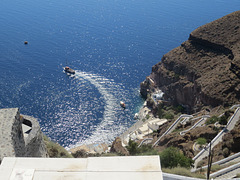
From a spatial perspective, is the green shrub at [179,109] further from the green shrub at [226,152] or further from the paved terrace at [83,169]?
the paved terrace at [83,169]

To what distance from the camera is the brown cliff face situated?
59.0m

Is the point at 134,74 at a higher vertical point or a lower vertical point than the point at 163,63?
lower

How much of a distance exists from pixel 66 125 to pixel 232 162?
47.0 metres

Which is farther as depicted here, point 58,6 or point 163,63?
point 58,6

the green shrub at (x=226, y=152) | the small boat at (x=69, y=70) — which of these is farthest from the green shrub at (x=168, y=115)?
the green shrub at (x=226, y=152)

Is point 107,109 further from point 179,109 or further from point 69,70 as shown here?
point 69,70

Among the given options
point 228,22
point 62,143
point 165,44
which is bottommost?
point 62,143

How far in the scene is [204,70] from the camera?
7031 cm

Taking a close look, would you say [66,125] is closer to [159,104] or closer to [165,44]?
[159,104]

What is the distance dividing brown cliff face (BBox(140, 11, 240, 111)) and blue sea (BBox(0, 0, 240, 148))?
9979mm

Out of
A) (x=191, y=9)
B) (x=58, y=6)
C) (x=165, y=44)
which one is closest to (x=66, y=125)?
(x=165, y=44)

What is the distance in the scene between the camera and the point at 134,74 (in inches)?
3669

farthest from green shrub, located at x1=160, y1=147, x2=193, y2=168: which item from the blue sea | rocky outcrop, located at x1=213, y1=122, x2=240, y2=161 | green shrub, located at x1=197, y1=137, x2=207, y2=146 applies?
the blue sea

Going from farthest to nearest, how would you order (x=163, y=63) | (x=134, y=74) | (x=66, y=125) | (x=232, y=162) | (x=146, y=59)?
(x=146, y=59) < (x=134, y=74) < (x=163, y=63) < (x=66, y=125) < (x=232, y=162)
